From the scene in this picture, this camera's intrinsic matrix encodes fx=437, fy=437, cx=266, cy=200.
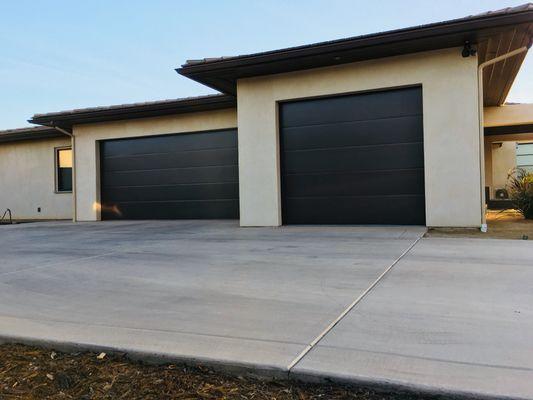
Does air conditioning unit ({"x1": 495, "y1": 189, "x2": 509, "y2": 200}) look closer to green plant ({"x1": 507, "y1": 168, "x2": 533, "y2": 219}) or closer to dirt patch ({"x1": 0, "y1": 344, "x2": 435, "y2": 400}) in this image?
green plant ({"x1": 507, "y1": 168, "x2": 533, "y2": 219})

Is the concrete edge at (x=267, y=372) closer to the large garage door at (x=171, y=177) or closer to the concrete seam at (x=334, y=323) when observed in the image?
the concrete seam at (x=334, y=323)

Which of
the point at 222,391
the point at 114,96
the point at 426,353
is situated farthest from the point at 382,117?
the point at 114,96

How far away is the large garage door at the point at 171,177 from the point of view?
1352cm

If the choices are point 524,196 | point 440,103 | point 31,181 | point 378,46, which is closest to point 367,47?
point 378,46

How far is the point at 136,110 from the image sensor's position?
44.2 ft

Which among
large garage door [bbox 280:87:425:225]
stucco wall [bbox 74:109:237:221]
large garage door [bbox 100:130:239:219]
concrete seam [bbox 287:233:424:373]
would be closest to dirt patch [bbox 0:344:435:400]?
concrete seam [bbox 287:233:424:373]

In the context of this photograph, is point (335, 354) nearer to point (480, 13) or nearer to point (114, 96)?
point (480, 13)

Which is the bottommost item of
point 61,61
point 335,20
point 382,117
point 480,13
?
point 382,117

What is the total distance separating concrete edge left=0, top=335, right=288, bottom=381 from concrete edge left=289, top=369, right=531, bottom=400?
5.2 inches

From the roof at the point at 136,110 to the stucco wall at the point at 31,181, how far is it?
2598 millimetres

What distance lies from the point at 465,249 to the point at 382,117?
434cm

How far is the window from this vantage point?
1708 cm

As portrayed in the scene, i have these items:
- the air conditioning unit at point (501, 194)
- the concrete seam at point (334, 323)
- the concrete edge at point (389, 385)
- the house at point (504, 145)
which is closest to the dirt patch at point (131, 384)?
the concrete edge at point (389, 385)

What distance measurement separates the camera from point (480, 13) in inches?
307
